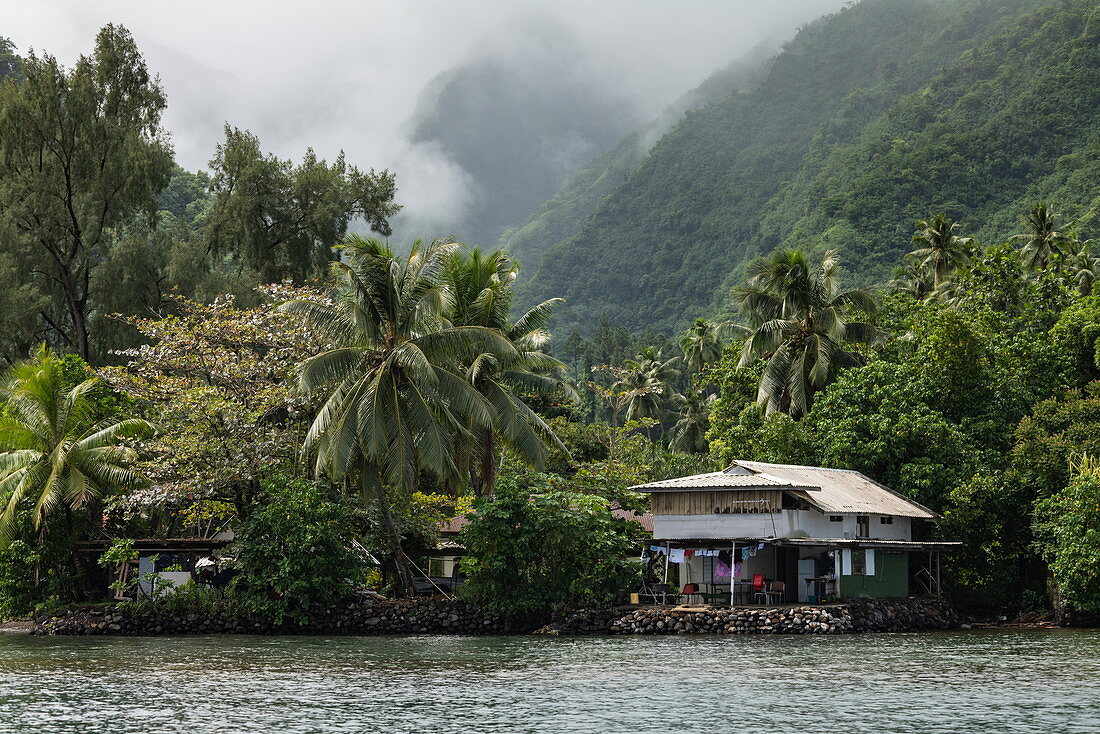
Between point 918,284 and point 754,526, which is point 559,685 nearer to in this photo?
point 754,526

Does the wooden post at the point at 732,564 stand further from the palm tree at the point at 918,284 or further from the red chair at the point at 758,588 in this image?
the palm tree at the point at 918,284

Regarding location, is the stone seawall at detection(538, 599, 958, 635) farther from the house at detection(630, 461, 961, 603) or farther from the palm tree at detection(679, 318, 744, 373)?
the palm tree at detection(679, 318, 744, 373)

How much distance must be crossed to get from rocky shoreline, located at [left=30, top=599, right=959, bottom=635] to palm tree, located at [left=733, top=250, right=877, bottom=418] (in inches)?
462

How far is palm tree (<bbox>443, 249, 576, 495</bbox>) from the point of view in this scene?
121 feet

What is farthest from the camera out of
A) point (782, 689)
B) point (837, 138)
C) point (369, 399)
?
point (837, 138)

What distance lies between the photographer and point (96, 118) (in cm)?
4606

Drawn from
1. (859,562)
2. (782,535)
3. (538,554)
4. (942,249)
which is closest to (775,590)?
(782,535)

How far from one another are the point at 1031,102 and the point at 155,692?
12161 cm

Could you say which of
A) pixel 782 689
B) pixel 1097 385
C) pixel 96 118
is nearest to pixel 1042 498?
pixel 1097 385

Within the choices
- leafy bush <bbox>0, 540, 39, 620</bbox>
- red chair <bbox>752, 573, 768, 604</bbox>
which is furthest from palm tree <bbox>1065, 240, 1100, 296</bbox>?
leafy bush <bbox>0, 540, 39, 620</bbox>

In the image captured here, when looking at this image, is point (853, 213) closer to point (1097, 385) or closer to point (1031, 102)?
A: point (1031, 102)

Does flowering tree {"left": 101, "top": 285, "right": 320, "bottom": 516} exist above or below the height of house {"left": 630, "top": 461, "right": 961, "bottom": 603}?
above

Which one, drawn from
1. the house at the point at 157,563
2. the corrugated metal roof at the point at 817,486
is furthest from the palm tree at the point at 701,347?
the house at the point at 157,563

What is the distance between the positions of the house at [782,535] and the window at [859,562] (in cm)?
3
